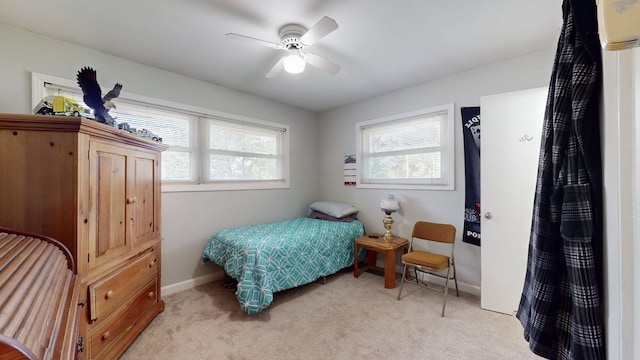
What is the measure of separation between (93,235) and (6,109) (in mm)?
1355

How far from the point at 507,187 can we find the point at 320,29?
202 centimetres

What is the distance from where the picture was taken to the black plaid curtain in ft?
2.12

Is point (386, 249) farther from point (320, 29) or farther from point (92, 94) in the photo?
point (92, 94)

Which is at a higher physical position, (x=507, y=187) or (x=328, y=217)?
(x=507, y=187)

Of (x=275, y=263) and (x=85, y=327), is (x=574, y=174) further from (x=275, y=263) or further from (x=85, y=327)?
(x=85, y=327)

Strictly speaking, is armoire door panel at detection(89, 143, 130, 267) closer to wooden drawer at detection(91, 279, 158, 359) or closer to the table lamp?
wooden drawer at detection(91, 279, 158, 359)

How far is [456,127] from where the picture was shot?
2.67 meters

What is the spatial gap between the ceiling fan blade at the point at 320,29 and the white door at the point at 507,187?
1578 mm

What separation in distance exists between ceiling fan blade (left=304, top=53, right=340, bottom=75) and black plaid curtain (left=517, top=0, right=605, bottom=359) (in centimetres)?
149

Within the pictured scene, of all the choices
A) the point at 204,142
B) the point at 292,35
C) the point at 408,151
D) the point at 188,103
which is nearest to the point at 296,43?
the point at 292,35

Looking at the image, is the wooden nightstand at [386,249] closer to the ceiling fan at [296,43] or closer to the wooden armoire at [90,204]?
the ceiling fan at [296,43]

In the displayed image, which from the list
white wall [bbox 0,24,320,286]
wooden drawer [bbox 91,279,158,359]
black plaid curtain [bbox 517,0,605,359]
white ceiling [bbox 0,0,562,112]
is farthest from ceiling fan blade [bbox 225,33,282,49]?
wooden drawer [bbox 91,279,158,359]

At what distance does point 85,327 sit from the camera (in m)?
1.38

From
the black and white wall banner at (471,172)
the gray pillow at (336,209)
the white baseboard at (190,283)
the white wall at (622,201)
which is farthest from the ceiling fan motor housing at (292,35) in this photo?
the white baseboard at (190,283)
